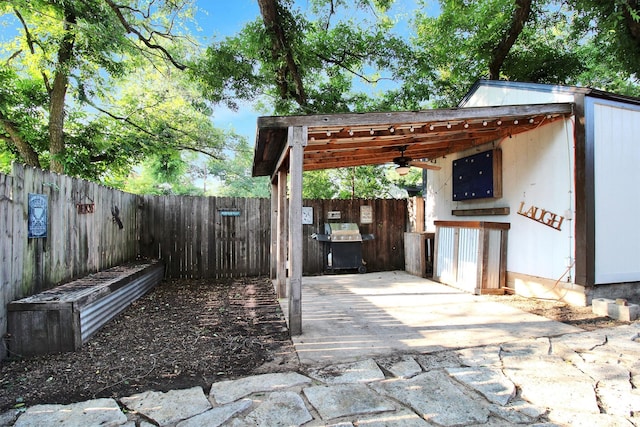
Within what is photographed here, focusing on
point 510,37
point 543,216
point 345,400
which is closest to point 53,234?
point 345,400

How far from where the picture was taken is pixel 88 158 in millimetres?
8961

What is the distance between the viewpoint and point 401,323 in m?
3.96

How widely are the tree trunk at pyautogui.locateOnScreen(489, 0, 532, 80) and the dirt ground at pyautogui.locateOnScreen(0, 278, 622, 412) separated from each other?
6834 millimetres

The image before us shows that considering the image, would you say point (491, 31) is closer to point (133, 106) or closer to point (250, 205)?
point (250, 205)

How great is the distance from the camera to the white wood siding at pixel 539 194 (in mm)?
4531

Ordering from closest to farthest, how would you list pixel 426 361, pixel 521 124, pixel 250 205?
pixel 426 361, pixel 521 124, pixel 250 205

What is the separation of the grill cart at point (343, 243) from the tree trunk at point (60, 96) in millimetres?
6312

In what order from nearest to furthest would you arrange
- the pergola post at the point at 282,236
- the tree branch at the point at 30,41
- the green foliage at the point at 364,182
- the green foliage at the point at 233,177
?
the pergola post at the point at 282,236 < the tree branch at the point at 30,41 < the green foliage at the point at 364,182 < the green foliage at the point at 233,177

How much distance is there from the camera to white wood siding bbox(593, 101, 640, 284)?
4387 mm

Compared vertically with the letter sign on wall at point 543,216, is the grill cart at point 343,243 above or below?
below

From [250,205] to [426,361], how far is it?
538 centimetres

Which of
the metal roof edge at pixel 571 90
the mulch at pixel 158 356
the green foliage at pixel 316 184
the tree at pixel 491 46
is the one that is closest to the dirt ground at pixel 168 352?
the mulch at pixel 158 356

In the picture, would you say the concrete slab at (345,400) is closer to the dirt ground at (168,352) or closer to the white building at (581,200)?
the dirt ground at (168,352)

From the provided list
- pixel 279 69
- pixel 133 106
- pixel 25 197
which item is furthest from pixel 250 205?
pixel 133 106
